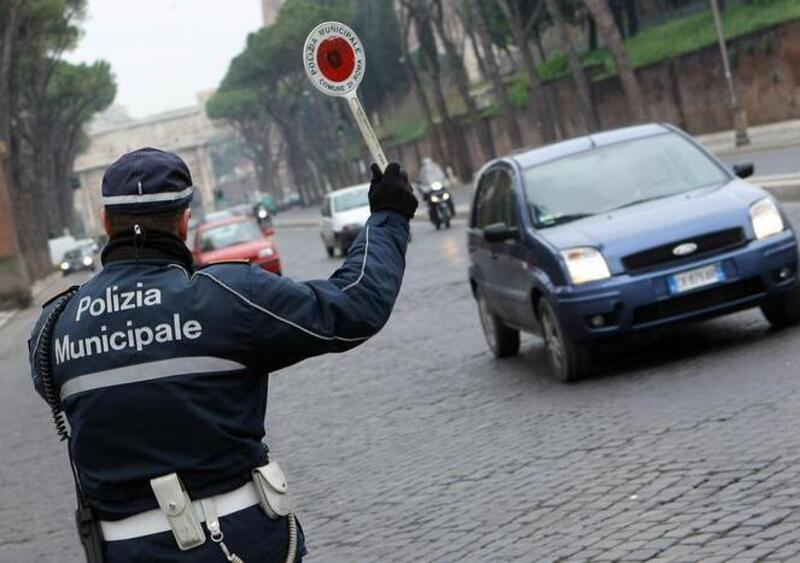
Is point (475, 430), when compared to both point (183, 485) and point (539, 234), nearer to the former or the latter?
point (539, 234)

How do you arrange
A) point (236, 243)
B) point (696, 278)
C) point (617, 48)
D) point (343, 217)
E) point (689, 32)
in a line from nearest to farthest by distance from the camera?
point (696, 278), point (236, 243), point (343, 217), point (617, 48), point (689, 32)

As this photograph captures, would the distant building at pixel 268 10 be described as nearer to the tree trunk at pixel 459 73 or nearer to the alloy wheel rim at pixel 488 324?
the tree trunk at pixel 459 73

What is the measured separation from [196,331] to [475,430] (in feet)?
22.8

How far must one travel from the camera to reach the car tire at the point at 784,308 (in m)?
11.8

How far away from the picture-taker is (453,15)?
8294 cm

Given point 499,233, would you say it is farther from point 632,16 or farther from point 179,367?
point 632,16

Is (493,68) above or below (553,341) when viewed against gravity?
above

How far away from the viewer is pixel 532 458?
9.18 meters

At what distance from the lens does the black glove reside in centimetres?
405

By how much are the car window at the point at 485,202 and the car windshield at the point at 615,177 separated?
890 millimetres

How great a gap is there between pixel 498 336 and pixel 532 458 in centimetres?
476

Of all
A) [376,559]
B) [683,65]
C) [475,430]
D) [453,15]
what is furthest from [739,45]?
[376,559]

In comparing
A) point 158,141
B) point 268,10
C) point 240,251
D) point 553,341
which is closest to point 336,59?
point 553,341

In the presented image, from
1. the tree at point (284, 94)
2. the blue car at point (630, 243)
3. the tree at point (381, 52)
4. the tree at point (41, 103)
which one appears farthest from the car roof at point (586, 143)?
the tree at point (381, 52)
